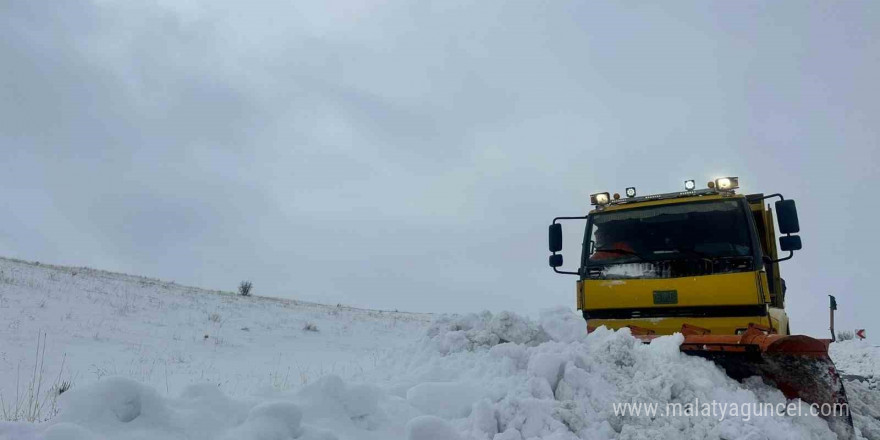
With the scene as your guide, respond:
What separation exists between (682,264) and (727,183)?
1.48 metres

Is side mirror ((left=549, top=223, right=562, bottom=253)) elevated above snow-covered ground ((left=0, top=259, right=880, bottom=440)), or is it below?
above

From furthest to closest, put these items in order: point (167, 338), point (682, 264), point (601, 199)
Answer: point (167, 338) < point (601, 199) < point (682, 264)

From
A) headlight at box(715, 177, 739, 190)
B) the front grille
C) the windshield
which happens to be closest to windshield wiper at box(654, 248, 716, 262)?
the windshield

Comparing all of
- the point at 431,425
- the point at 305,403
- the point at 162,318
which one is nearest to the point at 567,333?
the point at 431,425

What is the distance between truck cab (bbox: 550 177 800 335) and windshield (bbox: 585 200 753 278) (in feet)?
0.04

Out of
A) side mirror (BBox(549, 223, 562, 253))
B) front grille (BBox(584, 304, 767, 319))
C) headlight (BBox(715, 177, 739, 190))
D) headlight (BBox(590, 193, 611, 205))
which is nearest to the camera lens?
front grille (BBox(584, 304, 767, 319))

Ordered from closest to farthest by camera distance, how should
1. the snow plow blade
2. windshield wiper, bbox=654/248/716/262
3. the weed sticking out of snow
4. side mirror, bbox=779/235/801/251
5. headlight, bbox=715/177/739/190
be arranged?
the weed sticking out of snow → the snow plow blade → windshield wiper, bbox=654/248/716/262 → side mirror, bbox=779/235/801/251 → headlight, bbox=715/177/739/190

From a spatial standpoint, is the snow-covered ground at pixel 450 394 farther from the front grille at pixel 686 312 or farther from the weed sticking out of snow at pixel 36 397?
the front grille at pixel 686 312

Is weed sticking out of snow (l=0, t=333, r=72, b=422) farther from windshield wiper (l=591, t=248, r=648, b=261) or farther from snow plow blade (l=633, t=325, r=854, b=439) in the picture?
windshield wiper (l=591, t=248, r=648, b=261)

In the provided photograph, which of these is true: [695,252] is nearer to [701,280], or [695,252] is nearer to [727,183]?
[701,280]

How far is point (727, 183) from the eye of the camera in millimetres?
6477

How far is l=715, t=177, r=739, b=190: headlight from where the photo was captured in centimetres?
645

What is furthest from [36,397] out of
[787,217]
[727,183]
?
[787,217]

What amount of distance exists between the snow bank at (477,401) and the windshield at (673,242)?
1700mm
